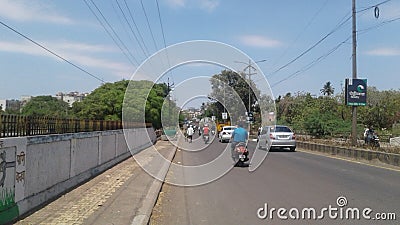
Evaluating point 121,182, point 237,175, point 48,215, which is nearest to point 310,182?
point 237,175

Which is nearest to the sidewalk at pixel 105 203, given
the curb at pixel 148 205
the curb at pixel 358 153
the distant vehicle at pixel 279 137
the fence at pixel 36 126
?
the curb at pixel 148 205

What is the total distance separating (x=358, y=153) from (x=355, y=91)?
5.70 metres

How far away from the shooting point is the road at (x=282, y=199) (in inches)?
311

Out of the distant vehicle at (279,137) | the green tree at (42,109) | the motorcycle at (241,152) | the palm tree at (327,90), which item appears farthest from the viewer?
the palm tree at (327,90)

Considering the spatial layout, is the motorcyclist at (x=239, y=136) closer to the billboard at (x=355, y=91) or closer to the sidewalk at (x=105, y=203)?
the sidewalk at (x=105, y=203)

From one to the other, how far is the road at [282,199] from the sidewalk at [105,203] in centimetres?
37

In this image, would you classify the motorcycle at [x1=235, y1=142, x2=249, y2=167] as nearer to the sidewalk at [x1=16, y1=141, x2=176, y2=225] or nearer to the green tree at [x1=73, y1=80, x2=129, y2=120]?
the sidewalk at [x1=16, y1=141, x2=176, y2=225]

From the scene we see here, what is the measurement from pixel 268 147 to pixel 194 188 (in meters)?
16.4

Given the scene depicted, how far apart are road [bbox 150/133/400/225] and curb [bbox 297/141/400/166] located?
4.45 metres

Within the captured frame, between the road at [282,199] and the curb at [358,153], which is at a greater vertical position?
the curb at [358,153]

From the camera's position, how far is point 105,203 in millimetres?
9266

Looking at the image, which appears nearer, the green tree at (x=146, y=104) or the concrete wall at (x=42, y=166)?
the concrete wall at (x=42, y=166)

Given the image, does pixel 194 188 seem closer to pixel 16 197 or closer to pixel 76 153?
pixel 76 153

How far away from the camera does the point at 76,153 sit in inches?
454
